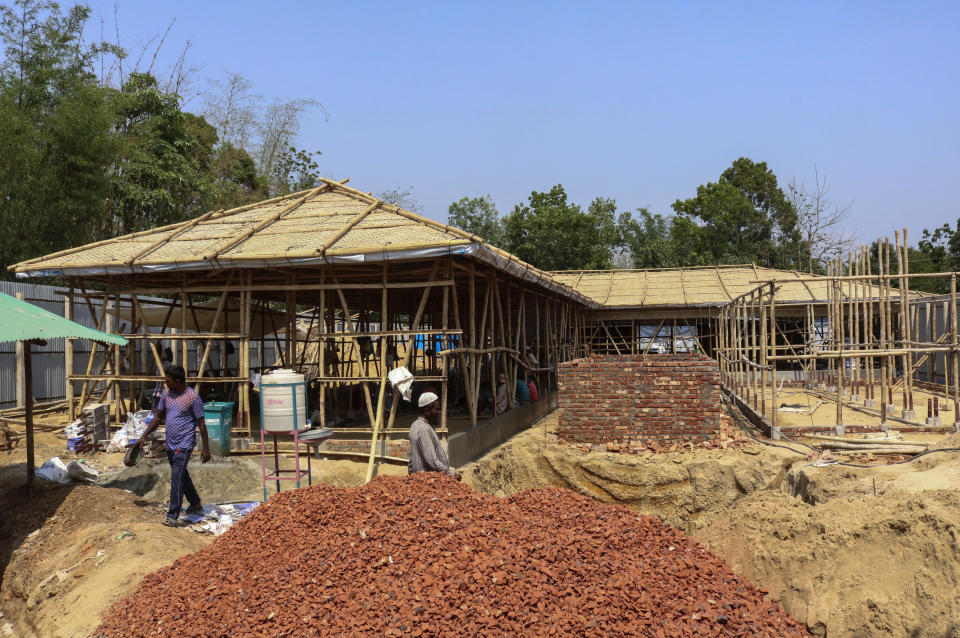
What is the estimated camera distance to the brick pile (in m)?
4.48

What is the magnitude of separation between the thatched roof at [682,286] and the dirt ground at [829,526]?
1208 cm

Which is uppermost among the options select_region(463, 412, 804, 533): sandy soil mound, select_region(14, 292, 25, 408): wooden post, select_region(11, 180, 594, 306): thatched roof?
select_region(11, 180, 594, 306): thatched roof

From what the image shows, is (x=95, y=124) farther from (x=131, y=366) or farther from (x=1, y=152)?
(x=131, y=366)

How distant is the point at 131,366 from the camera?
11.6 metres

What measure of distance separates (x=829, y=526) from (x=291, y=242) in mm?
8007

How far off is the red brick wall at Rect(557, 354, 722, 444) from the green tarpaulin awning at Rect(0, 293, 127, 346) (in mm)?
6670

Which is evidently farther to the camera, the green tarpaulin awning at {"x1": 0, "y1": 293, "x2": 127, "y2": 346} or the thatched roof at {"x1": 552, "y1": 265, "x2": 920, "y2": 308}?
the thatched roof at {"x1": 552, "y1": 265, "x2": 920, "y2": 308}

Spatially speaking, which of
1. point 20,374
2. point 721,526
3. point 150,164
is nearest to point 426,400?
point 721,526

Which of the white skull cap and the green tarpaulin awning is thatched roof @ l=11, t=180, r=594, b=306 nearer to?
the green tarpaulin awning

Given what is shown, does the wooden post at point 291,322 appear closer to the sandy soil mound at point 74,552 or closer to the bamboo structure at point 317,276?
the bamboo structure at point 317,276

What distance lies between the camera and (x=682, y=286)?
25.1m

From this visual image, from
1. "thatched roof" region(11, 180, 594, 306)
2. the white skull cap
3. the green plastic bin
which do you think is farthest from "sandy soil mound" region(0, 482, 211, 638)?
"thatched roof" region(11, 180, 594, 306)

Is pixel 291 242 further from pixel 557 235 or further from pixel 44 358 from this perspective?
pixel 557 235

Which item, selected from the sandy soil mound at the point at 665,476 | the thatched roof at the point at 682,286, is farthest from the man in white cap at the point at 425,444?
the thatched roof at the point at 682,286
